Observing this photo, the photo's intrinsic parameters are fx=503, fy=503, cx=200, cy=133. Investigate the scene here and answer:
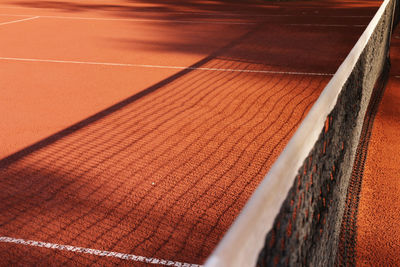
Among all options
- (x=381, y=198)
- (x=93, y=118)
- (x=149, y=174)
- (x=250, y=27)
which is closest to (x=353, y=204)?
(x=381, y=198)

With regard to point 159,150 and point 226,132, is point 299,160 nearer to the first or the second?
point 159,150

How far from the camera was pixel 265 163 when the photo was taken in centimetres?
405

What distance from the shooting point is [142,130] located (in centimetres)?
486

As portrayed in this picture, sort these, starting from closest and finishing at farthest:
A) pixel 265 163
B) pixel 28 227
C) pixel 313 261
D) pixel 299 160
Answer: pixel 299 160 < pixel 313 261 < pixel 28 227 < pixel 265 163

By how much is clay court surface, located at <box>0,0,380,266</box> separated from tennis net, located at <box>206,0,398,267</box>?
100 cm

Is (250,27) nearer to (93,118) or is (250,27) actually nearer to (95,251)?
(93,118)

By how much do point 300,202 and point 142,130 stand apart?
343cm

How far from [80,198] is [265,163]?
4.84 ft

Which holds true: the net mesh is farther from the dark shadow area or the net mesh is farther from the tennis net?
the dark shadow area

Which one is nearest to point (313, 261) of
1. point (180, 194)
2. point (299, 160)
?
point (299, 160)

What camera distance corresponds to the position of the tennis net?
3.16ft

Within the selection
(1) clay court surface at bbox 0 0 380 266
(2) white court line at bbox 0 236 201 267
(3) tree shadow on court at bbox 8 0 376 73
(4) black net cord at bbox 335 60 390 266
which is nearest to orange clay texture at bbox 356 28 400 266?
(4) black net cord at bbox 335 60 390 266

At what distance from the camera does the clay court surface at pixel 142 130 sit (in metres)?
3.11

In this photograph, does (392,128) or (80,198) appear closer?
(80,198)
